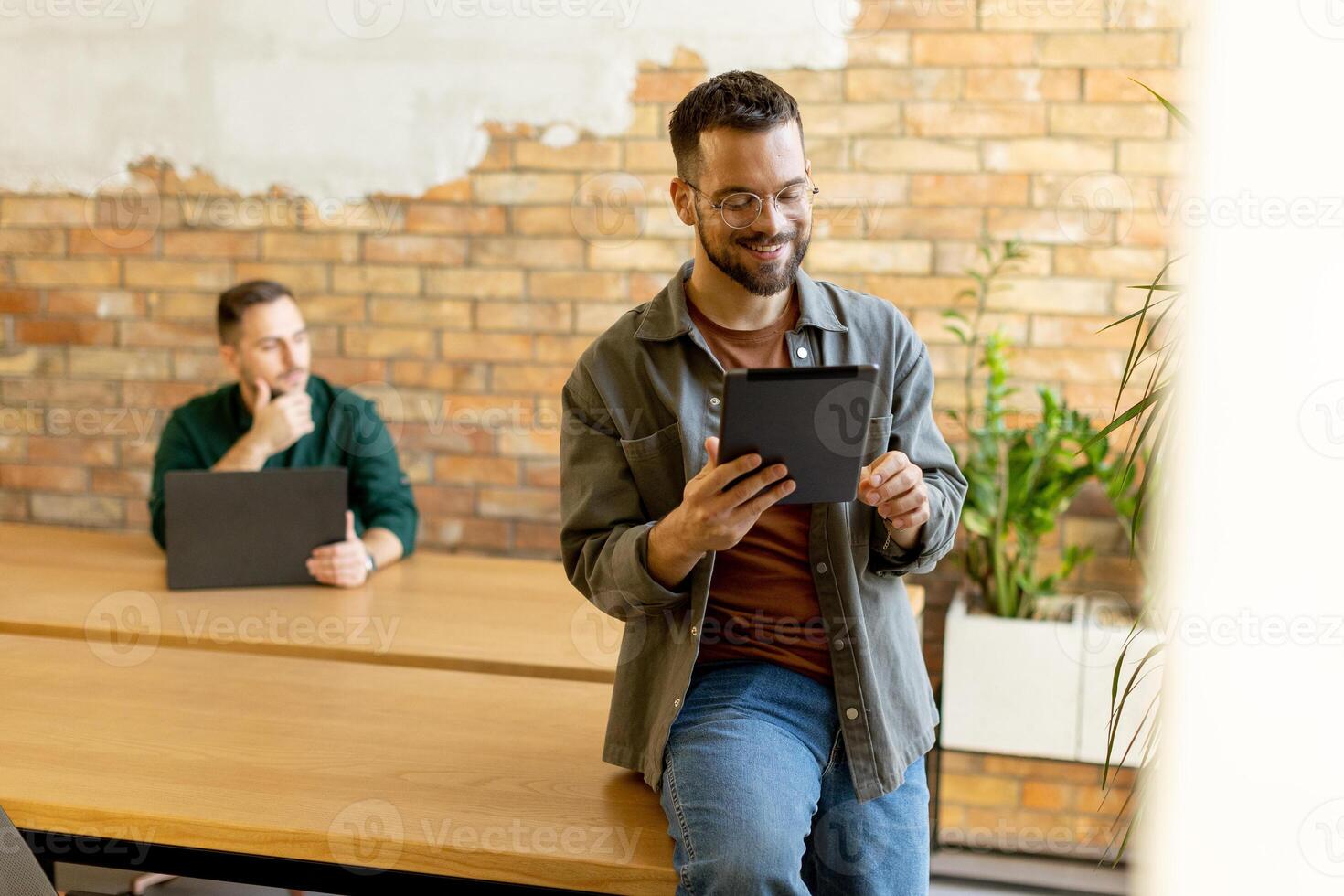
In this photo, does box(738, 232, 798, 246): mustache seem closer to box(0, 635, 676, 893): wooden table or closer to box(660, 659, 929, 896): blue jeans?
box(660, 659, 929, 896): blue jeans

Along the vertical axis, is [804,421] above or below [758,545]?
above

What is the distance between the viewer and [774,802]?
1.38 m

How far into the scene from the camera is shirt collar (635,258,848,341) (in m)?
1.61

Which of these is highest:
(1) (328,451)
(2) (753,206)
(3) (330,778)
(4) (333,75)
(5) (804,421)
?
(4) (333,75)

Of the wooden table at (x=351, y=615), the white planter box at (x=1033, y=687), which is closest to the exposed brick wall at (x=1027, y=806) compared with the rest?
the white planter box at (x=1033, y=687)

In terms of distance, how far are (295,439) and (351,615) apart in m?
0.53

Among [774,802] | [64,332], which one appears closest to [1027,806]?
[774,802]

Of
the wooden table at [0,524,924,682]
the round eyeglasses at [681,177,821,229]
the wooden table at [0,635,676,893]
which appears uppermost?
the round eyeglasses at [681,177,821,229]

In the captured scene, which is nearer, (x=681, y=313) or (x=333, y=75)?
(x=681, y=313)

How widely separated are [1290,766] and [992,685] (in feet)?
6.60

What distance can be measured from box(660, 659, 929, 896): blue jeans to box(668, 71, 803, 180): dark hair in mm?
695

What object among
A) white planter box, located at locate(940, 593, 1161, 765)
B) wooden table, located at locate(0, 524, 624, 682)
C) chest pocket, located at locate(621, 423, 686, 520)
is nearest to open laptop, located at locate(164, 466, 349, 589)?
wooden table, located at locate(0, 524, 624, 682)

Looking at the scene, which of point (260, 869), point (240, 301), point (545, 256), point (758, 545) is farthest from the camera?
point (545, 256)

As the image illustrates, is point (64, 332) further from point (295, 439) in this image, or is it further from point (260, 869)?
point (260, 869)
